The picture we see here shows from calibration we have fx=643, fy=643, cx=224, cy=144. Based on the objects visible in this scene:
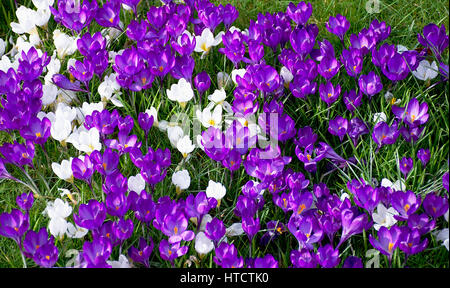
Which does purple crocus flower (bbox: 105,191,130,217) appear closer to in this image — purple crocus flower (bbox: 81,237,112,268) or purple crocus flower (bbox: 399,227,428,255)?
purple crocus flower (bbox: 81,237,112,268)

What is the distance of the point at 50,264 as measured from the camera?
1.85m

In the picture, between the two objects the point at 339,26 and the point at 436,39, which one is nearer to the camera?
the point at 436,39

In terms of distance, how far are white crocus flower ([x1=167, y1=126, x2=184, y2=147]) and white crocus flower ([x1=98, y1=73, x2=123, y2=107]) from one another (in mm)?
299

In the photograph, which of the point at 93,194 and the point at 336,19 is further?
the point at 336,19

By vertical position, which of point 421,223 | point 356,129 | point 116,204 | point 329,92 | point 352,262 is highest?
point 329,92

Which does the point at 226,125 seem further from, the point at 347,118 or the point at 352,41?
the point at 352,41

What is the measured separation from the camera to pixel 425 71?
2633 millimetres

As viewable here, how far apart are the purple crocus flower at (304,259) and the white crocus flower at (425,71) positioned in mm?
1056

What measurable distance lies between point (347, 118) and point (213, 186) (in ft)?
2.33

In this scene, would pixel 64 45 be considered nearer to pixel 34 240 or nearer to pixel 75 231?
pixel 75 231

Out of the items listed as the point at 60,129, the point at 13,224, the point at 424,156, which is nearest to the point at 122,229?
the point at 13,224

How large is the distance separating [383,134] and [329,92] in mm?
286

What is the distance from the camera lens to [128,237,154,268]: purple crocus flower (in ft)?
6.25
